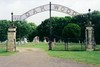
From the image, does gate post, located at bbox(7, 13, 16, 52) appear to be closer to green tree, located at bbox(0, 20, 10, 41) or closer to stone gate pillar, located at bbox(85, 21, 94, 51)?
stone gate pillar, located at bbox(85, 21, 94, 51)

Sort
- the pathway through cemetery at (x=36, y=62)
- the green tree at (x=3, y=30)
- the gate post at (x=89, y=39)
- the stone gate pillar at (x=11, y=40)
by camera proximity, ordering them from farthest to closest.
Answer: the green tree at (x=3, y=30) → the gate post at (x=89, y=39) → the stone gate pillar at (x=11, y=40) → the pathway through cemetery at (x=36, y=62)

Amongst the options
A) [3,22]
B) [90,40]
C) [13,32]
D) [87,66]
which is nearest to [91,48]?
[90,40]

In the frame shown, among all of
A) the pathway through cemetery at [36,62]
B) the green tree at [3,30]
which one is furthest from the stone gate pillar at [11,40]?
the green tree at [3,30]

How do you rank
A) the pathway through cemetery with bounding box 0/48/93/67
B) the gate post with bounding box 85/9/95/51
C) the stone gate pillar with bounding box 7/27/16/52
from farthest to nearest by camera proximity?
the gate post with bounding box 85/9/95/51 < the stone gate pillar with bounding box 7/27/16/52 < the pathway through cemetery with bounding box 0/48/93/67

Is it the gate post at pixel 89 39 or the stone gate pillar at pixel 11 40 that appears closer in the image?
the stone gate pillar at pixel 11 40

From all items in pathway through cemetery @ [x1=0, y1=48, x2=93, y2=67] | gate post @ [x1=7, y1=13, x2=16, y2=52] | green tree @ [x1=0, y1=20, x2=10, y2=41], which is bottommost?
pathway through cemetery @ [x1=0, y1=48, x2=93, y2=67]

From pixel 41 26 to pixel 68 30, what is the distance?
47691 mm

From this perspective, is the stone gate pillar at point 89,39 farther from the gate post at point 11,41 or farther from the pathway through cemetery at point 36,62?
the pathway through cemetery at point 36,62

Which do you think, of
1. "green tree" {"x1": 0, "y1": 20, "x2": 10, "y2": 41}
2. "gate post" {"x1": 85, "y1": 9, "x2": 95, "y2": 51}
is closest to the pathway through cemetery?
"gate post" {"x1": 85, "y1": 9, "x2": 95, "y2": 51}

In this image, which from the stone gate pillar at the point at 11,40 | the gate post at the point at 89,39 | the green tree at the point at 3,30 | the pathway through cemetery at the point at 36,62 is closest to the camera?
the pathway through cemetery at the point at 36,62

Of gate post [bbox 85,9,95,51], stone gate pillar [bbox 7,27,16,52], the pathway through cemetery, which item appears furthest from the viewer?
gate post [bbox 85,9,95,51]

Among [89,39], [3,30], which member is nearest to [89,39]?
[89,39]

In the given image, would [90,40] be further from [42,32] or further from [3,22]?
[3,22]

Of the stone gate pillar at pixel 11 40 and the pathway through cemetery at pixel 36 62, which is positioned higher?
the stone gate pillar at pixel 11 40
